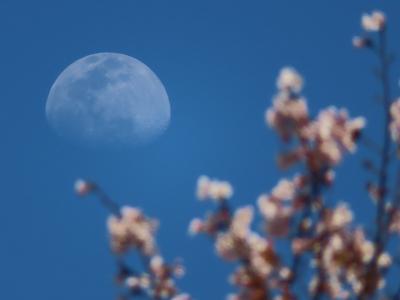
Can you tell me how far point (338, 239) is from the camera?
124 inches

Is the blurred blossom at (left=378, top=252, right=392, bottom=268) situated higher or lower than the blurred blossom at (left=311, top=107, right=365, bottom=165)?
lower

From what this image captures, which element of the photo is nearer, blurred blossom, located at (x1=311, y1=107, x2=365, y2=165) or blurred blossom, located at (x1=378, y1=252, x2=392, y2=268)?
blurred blossom, located at (x1=311, y1=107, x2=365, y2=165)

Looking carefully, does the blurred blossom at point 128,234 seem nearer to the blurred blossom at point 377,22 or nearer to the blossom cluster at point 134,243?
the blossom cluster at point 134,243

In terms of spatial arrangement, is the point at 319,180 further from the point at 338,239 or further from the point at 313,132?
the point at 338,239

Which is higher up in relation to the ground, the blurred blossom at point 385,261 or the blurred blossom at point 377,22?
the blurred blossom at point 377,22

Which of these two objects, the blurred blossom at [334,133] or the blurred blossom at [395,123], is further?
the blurred blossom at [395,123]

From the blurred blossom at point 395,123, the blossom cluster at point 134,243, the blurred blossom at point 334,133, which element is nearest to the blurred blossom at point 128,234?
the blossom cluster at point 134,243

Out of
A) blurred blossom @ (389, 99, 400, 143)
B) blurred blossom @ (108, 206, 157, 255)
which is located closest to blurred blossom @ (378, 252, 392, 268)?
blurred blossom @ (389, 99, 400, 143)

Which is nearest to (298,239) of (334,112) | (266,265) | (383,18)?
(266,265)

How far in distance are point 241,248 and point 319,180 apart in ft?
2.04

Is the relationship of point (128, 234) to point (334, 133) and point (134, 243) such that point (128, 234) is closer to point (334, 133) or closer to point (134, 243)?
point (134, 243)

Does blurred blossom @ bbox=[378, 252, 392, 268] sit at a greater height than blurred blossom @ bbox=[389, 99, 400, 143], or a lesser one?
lesser


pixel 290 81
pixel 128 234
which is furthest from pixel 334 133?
pixel 128 234

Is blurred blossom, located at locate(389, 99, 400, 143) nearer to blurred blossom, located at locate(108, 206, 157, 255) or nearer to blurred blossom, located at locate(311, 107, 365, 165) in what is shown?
blurred blossom, located at locate(311, 107, 365, 165)
